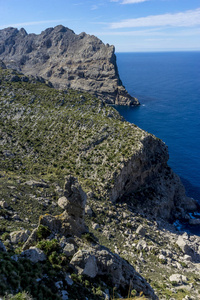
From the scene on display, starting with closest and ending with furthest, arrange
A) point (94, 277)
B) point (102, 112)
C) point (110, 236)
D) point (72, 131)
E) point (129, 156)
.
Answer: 1. point (94, 277)
2. point (110, 236)
3. point (129, 156)
4. point (72, 131)
5. point (102, 112)

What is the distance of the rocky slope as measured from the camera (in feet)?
68.2

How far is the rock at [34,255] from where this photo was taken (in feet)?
63.1

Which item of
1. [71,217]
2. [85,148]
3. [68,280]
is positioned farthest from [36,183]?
[68,280]

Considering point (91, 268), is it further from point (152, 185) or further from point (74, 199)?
point (152, 185)

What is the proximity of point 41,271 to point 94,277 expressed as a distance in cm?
618

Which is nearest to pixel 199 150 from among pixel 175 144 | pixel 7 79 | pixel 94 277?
pixel 175 144

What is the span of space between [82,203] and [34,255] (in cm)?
1132

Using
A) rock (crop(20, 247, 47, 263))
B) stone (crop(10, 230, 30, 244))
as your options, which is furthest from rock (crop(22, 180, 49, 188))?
rock (crop(20, 247, 47, 263))

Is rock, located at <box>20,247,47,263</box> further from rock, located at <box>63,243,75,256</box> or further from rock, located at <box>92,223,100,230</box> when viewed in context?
rock, located at <box>92,223,100,230</box>

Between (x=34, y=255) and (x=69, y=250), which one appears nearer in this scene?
(x=34, y=255)

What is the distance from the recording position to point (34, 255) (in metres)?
19.5

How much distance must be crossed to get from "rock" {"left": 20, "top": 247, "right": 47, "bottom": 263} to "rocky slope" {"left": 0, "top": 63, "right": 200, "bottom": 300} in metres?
0.09

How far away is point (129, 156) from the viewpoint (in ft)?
198

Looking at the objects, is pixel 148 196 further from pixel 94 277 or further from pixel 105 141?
pixel 94 277
